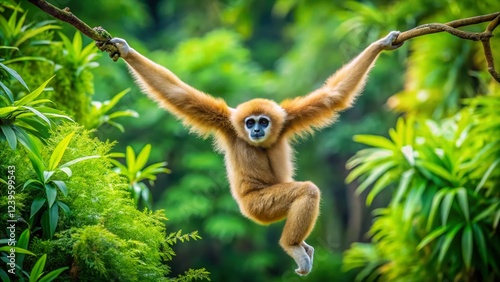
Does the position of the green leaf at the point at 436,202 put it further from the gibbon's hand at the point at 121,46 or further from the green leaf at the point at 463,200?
the gibbon's hand at the point at 121,46

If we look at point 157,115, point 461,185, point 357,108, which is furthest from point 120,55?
point 357,108

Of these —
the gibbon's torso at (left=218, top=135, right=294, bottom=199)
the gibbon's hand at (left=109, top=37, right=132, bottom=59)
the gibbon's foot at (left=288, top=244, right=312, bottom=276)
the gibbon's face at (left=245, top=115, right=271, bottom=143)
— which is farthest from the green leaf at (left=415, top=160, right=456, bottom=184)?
the gibbon's hand at (left=109, top=37, right=132, bottom=59)

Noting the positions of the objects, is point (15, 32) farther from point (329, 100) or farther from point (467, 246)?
point (467, 246)

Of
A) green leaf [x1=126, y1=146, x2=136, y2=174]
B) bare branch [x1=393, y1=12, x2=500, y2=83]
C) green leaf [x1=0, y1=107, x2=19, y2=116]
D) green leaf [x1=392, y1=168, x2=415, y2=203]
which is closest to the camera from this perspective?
green leaf [x1=0, y1=107, x2=19, y2=116]

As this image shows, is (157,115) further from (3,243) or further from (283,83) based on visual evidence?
(3,243)

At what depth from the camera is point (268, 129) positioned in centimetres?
572

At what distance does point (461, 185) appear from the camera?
8062 mm

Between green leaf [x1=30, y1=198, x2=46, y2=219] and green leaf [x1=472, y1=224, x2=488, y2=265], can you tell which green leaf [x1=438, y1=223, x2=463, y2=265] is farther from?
green leaf [x1=30, y1=198, x2=46, y2=219]

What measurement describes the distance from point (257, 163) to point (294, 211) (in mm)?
803

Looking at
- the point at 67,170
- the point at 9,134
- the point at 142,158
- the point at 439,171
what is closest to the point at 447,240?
the point at 439,171

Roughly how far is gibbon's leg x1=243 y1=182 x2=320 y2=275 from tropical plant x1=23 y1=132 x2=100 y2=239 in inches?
69.4

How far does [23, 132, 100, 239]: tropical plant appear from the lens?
4.13 metres

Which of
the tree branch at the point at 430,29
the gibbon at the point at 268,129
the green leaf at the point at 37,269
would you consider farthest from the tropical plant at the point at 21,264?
the gibbon at the point at 268,129

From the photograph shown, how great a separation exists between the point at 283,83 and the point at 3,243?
1473 centimetres
